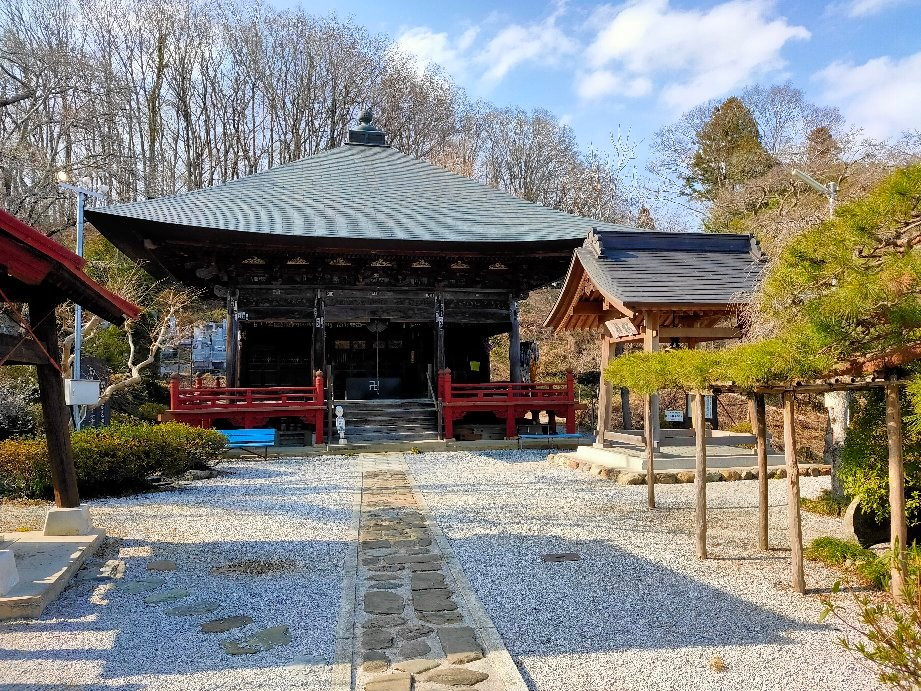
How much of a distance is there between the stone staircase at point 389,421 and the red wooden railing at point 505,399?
2.12ft

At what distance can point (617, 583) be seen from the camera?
516 centimetres

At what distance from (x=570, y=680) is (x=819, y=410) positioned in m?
14.7

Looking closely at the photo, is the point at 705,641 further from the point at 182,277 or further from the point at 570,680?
the point at 182,277

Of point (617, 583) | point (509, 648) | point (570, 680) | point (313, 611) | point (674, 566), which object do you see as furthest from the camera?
point (674, 566)

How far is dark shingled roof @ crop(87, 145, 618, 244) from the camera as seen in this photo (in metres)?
14.2

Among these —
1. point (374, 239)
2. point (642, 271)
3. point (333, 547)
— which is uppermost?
point (374, 239)

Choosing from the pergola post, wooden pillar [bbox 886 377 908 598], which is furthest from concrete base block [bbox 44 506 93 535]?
wooden pillar [bbox 886 377 908 598]

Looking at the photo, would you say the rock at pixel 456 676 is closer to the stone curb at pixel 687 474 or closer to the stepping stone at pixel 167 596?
the stepping stone at pixel 167 596

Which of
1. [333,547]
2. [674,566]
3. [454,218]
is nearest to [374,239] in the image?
[454,218]

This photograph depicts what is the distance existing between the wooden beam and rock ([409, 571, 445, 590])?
563cm

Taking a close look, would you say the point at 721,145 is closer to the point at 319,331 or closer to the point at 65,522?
the point at 319,331

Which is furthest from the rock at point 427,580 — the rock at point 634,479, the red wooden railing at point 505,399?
the red wooden railing at point 505,399

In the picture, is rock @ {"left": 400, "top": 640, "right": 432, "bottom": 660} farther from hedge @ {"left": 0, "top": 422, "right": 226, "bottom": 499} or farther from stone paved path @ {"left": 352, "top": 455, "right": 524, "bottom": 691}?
hedge @ {"left": 0, "top": 422, "right": 226, "bottom": 499}

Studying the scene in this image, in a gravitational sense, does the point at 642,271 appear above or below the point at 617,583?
above
